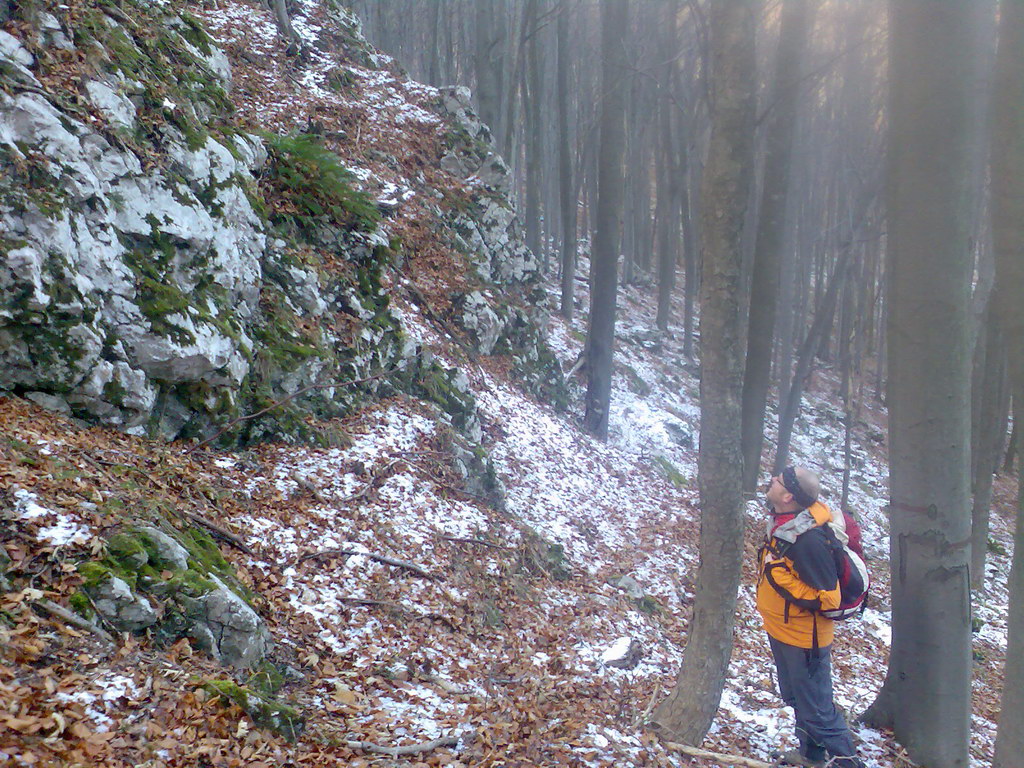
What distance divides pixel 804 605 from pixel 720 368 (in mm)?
1595

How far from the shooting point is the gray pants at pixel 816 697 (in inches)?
171

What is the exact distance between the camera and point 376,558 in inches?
212

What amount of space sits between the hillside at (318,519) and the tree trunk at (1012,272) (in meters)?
0.85

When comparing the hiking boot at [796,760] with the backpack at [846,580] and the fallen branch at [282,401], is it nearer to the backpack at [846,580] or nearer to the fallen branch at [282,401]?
the backpack at [846,580]

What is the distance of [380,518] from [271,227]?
11.7ft

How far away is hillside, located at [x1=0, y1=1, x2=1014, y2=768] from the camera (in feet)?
10.5

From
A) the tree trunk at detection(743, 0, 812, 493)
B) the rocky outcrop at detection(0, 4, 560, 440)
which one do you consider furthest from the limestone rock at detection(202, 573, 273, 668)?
the tree trunk at detection(743, 0, 812, 493)

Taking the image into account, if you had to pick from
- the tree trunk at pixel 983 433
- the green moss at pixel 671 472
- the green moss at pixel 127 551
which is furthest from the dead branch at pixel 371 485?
the tree trunk at pixel 983 433

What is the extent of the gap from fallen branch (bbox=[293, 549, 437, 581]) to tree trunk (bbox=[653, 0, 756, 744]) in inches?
84.9

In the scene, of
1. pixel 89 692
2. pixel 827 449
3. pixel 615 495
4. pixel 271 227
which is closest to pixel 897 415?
pixel 89 692

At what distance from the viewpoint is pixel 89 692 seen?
278 cm

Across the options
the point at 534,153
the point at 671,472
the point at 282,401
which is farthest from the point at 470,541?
the point at 534,153

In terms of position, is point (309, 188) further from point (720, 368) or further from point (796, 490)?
point (796, 490)

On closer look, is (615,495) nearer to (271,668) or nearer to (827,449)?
(271,668)
